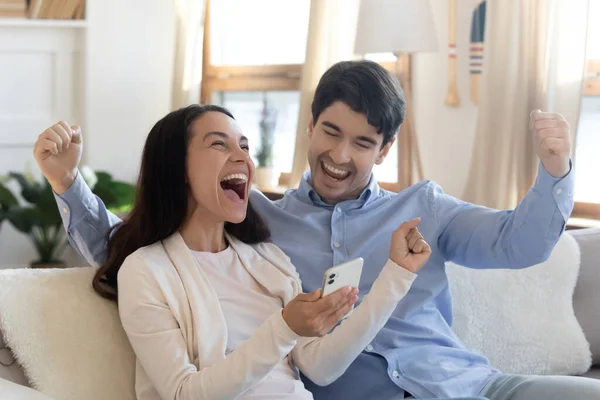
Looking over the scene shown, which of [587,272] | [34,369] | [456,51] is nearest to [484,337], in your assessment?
[587,272]

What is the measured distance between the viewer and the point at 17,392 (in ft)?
4.62

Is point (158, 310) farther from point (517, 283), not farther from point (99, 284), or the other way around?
point (517, 283)

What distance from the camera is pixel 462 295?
2.10 metres

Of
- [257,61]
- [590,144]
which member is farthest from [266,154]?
[590,144]

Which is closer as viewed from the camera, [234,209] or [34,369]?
[34,369]

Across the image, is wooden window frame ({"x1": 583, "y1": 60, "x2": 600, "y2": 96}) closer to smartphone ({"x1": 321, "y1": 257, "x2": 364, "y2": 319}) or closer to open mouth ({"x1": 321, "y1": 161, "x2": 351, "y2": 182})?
open mouth ({"x1": 321, "y1": 161, "x2": 351, "y2": 182})

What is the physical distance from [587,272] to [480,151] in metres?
1.05

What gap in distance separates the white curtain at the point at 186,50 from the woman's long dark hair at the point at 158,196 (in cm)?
287

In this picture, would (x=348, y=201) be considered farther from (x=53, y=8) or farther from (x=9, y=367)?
(x=53, y=8)

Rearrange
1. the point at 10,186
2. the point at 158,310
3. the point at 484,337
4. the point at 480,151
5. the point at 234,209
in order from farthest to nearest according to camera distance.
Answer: the point at 10,186 → the point at 480,151 → the point at 484,337 → the point at 234,209 → the point at 158,310

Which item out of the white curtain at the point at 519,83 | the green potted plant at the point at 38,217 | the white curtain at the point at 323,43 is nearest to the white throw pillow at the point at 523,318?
the white curtain at the point at 519,83

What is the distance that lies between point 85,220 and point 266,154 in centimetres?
258

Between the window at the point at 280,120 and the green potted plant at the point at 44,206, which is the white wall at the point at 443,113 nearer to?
the window at the point at 280,120

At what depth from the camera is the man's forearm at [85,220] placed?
1764 millimetres
